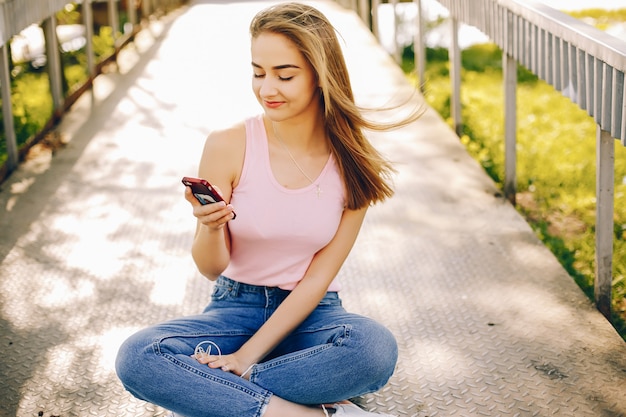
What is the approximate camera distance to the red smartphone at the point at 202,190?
2281 mm

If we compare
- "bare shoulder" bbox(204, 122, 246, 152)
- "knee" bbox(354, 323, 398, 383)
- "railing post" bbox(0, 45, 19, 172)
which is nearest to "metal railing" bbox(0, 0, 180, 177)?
"railing post" bbox(0, 45, 19, 172)

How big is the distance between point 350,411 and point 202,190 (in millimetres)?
749

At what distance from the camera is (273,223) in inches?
102

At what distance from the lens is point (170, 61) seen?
745cm

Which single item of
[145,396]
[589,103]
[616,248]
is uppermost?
Result: [589,103]

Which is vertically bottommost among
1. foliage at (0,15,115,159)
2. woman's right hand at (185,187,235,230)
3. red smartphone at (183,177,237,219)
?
foliage at (0,15,115,159)

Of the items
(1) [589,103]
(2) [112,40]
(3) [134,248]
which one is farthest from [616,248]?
(2) [112,40]

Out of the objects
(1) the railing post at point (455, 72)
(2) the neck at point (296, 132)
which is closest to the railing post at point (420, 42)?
(1) the railing post at point (455, 72)

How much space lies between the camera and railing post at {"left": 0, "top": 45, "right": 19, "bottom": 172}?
14.6 feet

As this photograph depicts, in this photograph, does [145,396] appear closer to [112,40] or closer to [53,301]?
[53,301]

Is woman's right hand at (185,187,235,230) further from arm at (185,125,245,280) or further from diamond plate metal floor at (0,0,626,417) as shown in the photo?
diamond plate metal floor at (0,0,626,417)

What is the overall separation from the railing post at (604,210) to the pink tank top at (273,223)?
38.8 inches

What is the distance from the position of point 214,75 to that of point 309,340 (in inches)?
185

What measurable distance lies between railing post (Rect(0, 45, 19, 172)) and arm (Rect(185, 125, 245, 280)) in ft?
7.32
